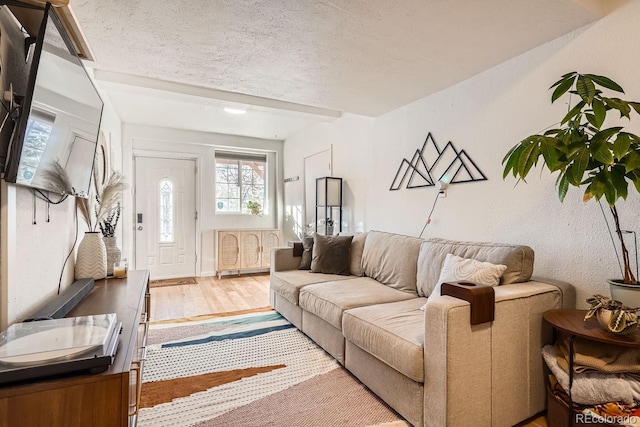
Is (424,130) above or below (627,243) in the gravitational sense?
above

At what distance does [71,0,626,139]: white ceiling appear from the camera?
5.54 ft

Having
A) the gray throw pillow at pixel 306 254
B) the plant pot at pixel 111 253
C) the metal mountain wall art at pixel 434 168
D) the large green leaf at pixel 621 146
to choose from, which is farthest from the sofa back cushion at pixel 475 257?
the plant pot at pixel 111 253

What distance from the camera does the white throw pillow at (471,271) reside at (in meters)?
1.80

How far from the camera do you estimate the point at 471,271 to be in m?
1.85

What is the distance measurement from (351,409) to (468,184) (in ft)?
6.06

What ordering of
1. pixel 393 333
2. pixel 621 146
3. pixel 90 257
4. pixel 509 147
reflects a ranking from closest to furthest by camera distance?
1. pixel 621 146
2. pixel 393 333
3. pixel 90 257
4. pixel 509 147

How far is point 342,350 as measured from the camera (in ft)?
7.15

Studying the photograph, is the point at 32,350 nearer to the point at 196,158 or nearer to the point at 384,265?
the point at 384,265

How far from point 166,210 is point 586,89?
5.24 m

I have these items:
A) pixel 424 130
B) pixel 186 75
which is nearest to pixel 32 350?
pixel 186 75

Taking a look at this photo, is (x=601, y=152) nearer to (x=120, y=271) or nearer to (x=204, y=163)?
(x=120, y=271)

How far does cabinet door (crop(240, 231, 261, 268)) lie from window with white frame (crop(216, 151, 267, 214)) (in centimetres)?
54

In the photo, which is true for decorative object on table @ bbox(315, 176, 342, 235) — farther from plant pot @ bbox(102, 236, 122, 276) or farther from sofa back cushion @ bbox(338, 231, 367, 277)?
plant pot @ bbox(102, 236, 122, 276)

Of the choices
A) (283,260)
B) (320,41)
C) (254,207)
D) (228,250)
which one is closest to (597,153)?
(320,41)
